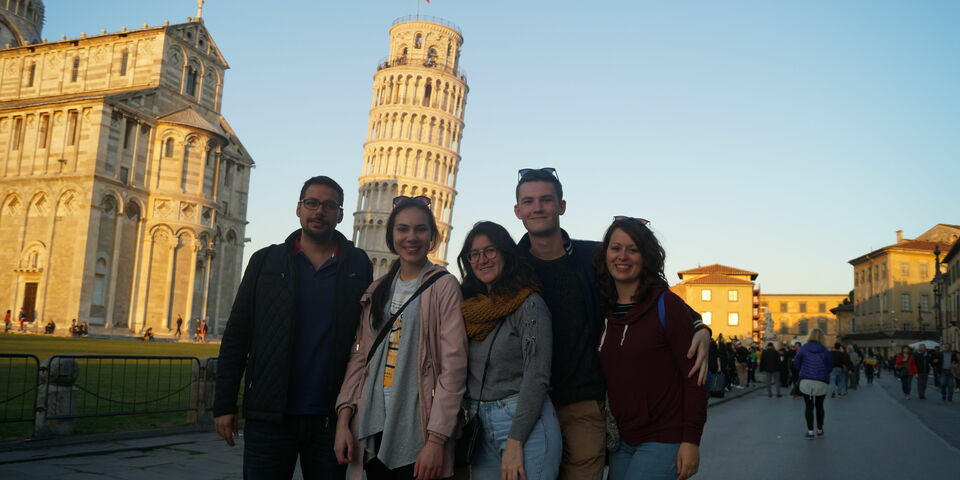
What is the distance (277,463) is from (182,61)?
1875 inches

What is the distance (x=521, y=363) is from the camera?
3416 millimetres

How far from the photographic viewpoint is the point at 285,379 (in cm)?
377

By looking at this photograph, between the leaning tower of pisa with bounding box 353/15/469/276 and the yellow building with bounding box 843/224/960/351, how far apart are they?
46.6 meters

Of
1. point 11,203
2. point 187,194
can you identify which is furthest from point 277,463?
point 11,203

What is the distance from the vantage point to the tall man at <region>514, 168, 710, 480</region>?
3482 mm

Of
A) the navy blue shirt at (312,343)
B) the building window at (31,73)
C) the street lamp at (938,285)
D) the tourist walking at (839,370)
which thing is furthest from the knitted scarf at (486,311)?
the building window at (31,73)

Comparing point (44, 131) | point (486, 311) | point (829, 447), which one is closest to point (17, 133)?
point (44, 131)

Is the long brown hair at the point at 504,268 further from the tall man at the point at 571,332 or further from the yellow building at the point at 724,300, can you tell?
the yellow building at the point at 724,300

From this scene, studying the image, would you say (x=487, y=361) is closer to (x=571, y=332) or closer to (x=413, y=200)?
(x=571, y=332)

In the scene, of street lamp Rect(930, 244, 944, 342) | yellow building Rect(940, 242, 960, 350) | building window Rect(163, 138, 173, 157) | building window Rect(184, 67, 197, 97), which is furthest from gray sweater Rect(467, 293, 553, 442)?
yellow building Rect(940, 242, 960, 350)

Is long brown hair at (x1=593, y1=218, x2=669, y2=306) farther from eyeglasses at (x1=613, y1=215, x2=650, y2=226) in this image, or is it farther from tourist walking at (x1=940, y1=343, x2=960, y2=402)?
tourist walking at (x1=940, y1=343, x2=960, y2=402)

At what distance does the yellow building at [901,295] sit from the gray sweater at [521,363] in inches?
3077

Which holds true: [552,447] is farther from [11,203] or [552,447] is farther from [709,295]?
[709,295]

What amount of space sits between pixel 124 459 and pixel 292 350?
16.2 feet
